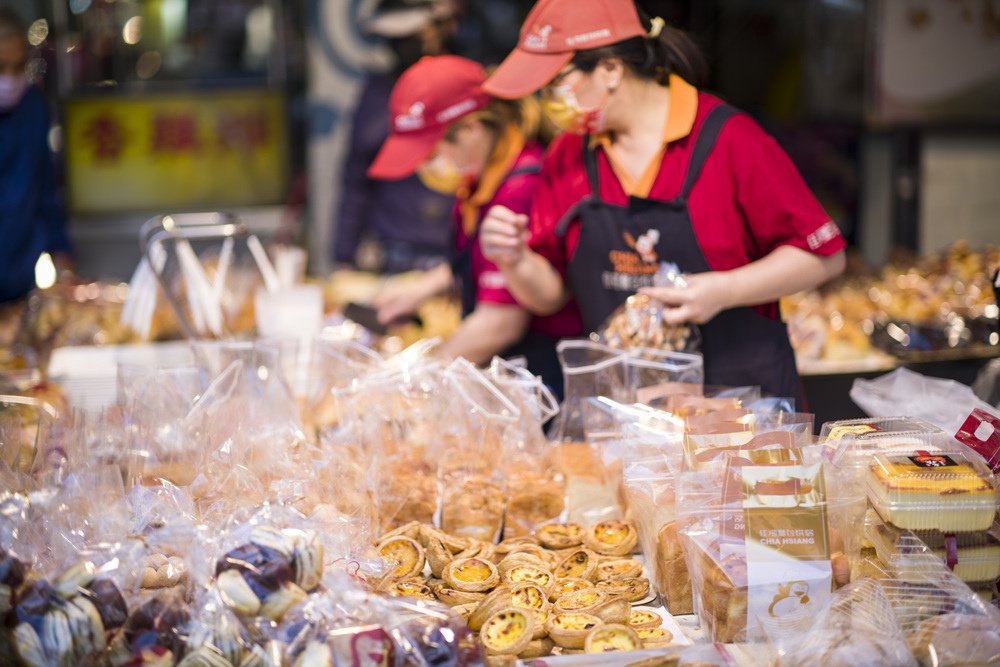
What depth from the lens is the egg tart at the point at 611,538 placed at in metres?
1.95

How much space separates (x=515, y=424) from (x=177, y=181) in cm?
505

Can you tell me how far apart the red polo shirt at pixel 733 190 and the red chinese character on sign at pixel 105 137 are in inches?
190

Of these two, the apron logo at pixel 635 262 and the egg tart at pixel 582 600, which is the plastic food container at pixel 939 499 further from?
the apron logo at pixel 635 262

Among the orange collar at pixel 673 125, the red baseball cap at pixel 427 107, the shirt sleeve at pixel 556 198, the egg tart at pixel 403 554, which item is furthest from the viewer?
the red baseball cap at pixel 427 107

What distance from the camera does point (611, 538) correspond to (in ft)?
6.51

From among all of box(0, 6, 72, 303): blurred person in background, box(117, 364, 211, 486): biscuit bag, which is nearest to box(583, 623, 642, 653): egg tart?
box(117, 364, 211, 486): biscuit bag

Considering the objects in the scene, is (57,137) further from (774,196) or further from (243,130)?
(774,196)

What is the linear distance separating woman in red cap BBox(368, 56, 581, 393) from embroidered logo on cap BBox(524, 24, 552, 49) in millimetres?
454

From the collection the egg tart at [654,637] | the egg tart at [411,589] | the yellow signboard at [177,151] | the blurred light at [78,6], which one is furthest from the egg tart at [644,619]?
the blurred light at [78,6]

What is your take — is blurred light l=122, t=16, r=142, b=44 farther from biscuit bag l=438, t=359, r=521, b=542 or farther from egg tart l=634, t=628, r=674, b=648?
egg tart l=634, t=628, r=674, b=648

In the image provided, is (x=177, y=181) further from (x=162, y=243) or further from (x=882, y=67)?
(x=882, y=67)

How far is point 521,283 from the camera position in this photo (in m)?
2.74

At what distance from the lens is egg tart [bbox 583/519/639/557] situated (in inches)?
76.7

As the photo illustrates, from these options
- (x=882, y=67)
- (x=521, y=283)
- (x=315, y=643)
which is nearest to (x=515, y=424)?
(x=521, y=283)
